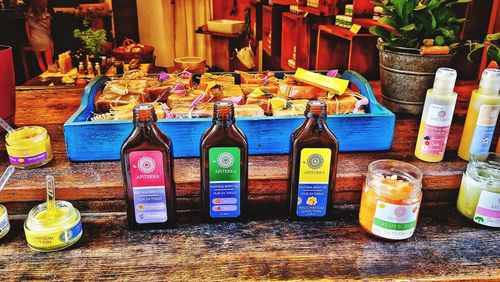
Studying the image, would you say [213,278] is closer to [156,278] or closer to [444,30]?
[156,278]

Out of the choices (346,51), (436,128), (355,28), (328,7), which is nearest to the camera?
(436,128)

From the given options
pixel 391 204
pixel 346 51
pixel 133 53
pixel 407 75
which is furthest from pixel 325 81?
pixel 133 53

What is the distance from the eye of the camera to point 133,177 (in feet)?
3.27

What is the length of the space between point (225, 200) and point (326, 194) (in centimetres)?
26

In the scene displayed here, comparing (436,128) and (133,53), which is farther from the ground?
(436,128)

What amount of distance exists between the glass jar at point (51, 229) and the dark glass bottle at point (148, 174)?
13 centimetres

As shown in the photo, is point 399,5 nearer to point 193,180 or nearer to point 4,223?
point 193,180

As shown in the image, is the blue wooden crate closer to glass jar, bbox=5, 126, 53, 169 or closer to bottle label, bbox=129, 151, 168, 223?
glass jar, bbox=5, 126, 53, 169

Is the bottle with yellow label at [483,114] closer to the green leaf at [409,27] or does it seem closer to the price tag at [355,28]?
the green leaf at [409,27]

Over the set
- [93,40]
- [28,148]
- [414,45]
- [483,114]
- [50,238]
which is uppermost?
[414,45]

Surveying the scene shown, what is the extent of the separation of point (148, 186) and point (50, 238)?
9.6 inches

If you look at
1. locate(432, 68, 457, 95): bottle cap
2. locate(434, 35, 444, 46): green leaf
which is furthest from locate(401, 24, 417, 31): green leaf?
locate(432, 68, 457, 95): bottle cap

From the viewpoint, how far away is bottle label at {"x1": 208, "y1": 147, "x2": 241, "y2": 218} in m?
1.00

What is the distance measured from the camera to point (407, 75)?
149 centimetres
